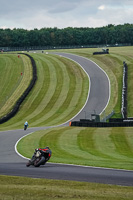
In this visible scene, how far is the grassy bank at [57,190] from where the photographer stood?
15.0 m

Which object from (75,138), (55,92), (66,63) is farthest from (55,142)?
(66,63)

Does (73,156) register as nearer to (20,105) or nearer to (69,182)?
(69,182)

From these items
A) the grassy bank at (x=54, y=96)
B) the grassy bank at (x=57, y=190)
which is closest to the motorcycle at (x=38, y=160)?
the grassy bank at (x=57, y=190)

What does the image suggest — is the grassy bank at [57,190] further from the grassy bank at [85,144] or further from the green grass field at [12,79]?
the green grass field at [12,79]

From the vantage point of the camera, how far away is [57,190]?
15977 mm

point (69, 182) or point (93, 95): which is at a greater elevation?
point (69, 182)

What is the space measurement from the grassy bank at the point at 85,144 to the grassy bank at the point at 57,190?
9.83 metres

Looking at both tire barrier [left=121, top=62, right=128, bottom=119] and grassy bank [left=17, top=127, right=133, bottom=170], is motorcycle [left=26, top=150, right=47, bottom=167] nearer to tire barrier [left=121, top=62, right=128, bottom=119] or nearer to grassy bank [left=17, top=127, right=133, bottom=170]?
grassy bank [left=17, top=127, right=133, bottom=170]

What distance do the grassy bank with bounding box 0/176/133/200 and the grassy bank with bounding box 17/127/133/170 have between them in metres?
9.83

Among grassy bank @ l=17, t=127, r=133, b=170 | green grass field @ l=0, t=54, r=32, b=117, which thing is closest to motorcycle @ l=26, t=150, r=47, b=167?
grassy bank @ l=17, t=127, r=133, b=170

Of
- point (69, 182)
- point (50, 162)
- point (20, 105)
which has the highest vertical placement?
point (69, 182)

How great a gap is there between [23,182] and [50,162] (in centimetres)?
785

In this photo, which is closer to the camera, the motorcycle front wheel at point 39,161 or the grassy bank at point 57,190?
the grassy bank at point 57,190

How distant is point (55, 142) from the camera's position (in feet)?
123
